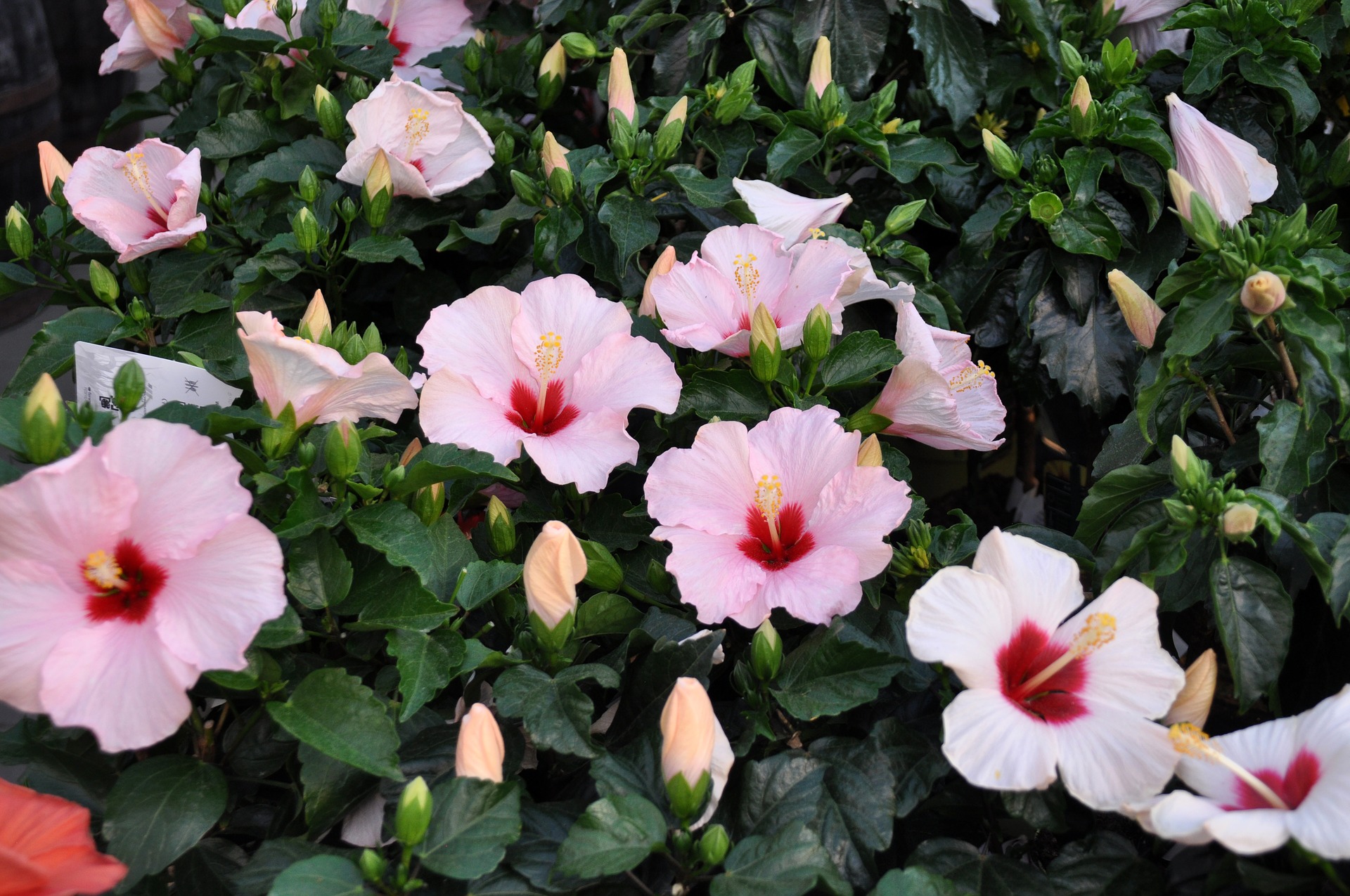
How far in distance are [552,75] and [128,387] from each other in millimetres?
824

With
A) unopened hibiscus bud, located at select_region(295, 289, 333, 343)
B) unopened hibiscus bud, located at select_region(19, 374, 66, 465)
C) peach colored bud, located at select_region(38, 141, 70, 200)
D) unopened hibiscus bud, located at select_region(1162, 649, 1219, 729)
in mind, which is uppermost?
unopened hibiscus bud, located at select_region(19, 374, 66, 465)

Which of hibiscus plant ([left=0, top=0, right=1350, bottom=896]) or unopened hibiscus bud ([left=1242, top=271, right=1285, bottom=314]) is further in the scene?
unopened hibiscus bud ([left=1242, top=271, right=1285, bottom=314])

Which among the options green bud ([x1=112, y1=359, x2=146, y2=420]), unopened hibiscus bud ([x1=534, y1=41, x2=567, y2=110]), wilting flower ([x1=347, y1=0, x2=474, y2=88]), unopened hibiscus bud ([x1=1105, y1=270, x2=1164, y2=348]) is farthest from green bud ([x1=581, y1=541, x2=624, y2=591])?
wilting flower ([x1=347, y1=0, x2=474, y2=88])

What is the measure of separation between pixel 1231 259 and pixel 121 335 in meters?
1.10

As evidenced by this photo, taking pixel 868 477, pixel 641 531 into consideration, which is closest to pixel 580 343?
pixel 641 531

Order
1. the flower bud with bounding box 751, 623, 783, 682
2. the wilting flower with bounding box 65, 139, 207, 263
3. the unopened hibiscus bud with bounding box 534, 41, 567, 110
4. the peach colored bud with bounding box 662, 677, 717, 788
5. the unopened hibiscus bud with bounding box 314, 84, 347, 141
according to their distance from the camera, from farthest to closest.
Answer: the unopened hibiscus bud with bounding box 534, 41, 567, 110
the unopened hibiscus bud with bounding box 314, 84, 347, 141
the wilting flower with bounding box 65, 139, 207, 263
the flower bud with bounding box 751, 623, 783, 682
the peach colored bud with bounding box 662, 677, 717, 788

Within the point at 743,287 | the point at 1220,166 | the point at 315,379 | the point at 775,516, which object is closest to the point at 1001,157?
the point at 1220,166

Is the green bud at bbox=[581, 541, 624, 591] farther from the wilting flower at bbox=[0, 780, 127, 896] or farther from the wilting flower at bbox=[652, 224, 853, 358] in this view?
the wilting flower at bbox=[0, 780, 127, 896]

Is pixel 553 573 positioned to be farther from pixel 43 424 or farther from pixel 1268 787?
pixel 1268 787

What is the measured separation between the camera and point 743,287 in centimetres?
111

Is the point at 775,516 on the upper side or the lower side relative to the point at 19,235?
lower

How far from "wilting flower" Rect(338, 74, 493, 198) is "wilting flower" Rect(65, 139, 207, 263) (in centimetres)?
17

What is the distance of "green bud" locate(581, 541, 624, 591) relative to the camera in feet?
3.22

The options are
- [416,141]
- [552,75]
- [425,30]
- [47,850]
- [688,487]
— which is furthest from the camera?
[425,30]
